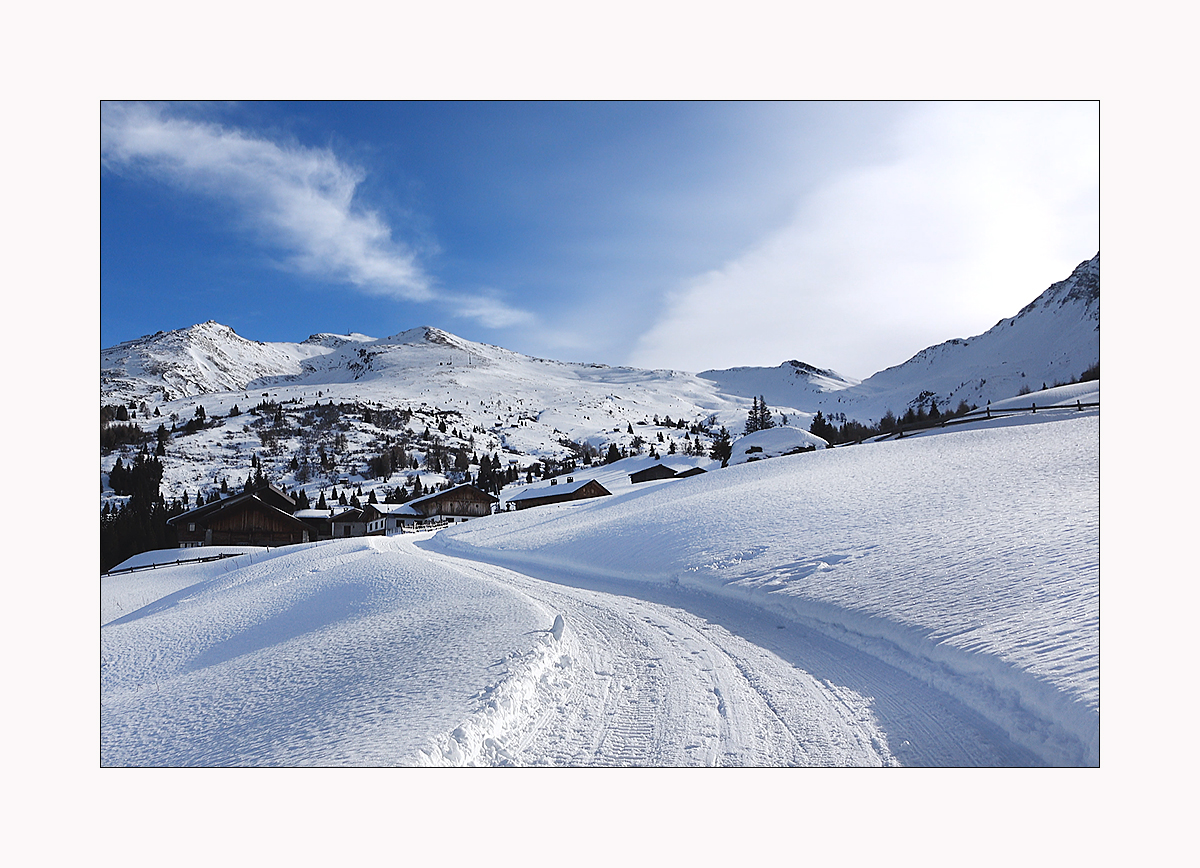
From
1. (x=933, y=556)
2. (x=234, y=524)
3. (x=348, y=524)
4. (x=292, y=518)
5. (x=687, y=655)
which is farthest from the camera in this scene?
(x=348, y=524)

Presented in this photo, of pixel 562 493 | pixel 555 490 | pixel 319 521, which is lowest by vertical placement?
pixel 319 521

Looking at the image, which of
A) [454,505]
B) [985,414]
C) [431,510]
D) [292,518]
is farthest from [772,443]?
[292,518]

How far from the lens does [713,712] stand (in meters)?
6.92

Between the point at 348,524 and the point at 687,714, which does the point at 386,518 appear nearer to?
the point at 348,524

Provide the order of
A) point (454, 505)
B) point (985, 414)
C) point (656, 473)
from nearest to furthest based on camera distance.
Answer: point (985, 414) < point (454, 505) < point (656, 473)

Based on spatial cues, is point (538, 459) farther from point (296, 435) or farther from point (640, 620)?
point (640, 620)

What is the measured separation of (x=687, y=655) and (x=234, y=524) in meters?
56.9

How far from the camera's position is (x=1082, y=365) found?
194375 millimetres

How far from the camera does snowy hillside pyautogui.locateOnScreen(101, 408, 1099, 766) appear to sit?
6250 mm

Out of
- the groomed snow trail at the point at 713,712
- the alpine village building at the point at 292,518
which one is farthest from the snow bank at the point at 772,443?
the groomed snow trail at the point at 713,712

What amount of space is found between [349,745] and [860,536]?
14769 millimetres

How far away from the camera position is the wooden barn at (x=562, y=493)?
75.6m

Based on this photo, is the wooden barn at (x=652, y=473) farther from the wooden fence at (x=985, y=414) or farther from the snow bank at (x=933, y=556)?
the snow bank at (x=933, y=556)

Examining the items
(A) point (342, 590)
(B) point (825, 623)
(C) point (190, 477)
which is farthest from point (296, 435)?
(B) point (825, 623)
